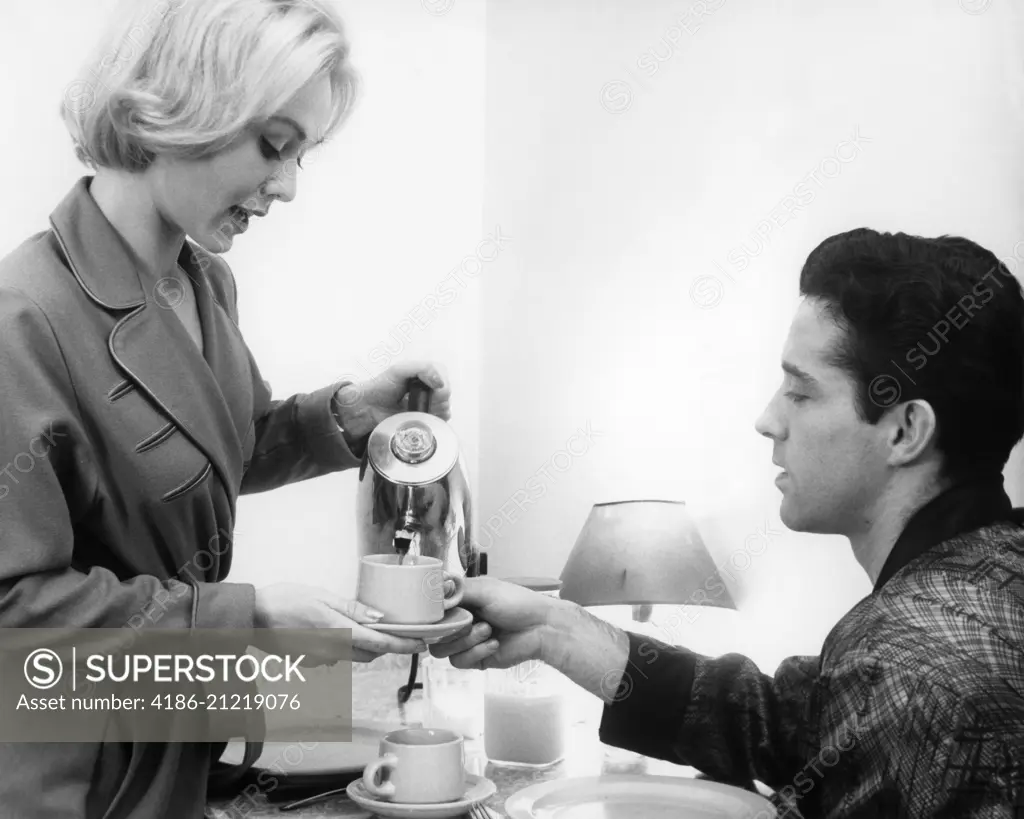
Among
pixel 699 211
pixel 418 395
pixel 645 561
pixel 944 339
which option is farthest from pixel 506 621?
pixel 699 211

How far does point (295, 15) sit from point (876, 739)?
31.2 inches

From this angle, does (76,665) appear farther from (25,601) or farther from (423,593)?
(423,593)

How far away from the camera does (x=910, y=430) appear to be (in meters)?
0.96

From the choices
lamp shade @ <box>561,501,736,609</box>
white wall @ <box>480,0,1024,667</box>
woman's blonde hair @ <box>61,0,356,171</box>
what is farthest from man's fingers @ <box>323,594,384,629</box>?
white wall @ <box>480,0,1024,667</box>

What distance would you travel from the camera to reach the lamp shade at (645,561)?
1.44m

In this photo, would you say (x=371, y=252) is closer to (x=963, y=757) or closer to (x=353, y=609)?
(x=353, y=609)

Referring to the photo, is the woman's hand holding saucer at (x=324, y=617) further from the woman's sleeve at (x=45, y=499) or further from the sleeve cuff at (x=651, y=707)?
the sleeve cuff at (x=651, y=707)

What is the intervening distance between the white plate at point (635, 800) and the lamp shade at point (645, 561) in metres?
0.43

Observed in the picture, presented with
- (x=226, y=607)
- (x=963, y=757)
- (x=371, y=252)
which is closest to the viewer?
(x=963, y=757)

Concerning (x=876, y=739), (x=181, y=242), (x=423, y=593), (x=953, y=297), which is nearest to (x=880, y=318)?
(x=953, y=297)

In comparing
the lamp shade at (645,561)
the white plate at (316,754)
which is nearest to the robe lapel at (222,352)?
the white plate at (316,754)

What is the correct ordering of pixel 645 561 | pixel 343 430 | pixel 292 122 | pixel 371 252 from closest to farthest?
1. pixel 292 122
2. pixel 343 430
3. pixel 645 561
4. pixel 371 252

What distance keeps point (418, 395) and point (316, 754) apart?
395 mm

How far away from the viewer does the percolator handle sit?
1214mm
